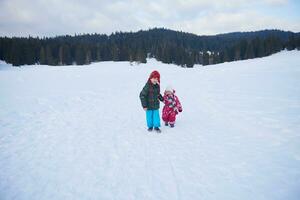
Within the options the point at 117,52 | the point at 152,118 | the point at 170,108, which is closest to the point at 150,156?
the point at 152,118

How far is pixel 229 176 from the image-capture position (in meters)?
4.88

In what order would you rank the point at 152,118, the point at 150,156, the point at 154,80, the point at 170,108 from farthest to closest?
1. the point at 170,108
2. the point at 152,118
3. the point at 154,80
4. the point at 150,156

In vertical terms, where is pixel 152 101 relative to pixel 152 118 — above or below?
above

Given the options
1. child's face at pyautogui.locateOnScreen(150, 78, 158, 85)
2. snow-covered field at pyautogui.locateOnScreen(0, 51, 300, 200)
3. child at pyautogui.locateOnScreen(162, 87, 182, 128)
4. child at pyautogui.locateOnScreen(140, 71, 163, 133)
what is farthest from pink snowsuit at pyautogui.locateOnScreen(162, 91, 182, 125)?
child's face at pyautogui.locateOnScreen(150, 78, 158, 85)

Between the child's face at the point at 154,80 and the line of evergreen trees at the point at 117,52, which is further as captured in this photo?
the line of evergreen trees at the point at 117,52

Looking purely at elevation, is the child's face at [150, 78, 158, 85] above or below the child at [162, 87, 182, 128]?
above

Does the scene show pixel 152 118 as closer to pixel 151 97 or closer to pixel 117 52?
pixel 151 97

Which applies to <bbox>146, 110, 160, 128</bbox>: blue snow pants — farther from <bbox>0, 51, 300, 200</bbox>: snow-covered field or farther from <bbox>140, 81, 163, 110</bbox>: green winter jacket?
<bbox>0, 51, 300, 200</bbox>: snow-covered field

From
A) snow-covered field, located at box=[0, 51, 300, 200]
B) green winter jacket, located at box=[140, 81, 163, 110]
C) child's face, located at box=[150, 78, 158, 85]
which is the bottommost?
snow-covered field, located at box=[0, 51, 300, 200]

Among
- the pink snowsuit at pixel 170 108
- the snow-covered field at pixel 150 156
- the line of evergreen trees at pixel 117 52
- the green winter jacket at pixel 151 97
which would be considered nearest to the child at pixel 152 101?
the green winter jacket at pixel 151 97

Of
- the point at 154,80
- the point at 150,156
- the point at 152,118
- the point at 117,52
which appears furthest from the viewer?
the point at 117,52

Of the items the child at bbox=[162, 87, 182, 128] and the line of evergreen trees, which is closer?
A: the child at bbox=[162, 87, 182, 128]

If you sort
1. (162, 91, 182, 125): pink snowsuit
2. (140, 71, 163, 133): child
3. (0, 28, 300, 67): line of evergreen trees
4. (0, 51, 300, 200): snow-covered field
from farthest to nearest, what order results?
(0, 28, 300, 67): line of evergreen trees
(162, 91, 182, 125): pink snowsuit
(140, 71, 163, 133): child
(0, 51, 300, 200): snow-covered field

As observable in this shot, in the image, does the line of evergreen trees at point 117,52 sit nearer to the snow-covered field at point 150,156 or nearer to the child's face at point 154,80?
the snow-covered field at point 150,156
